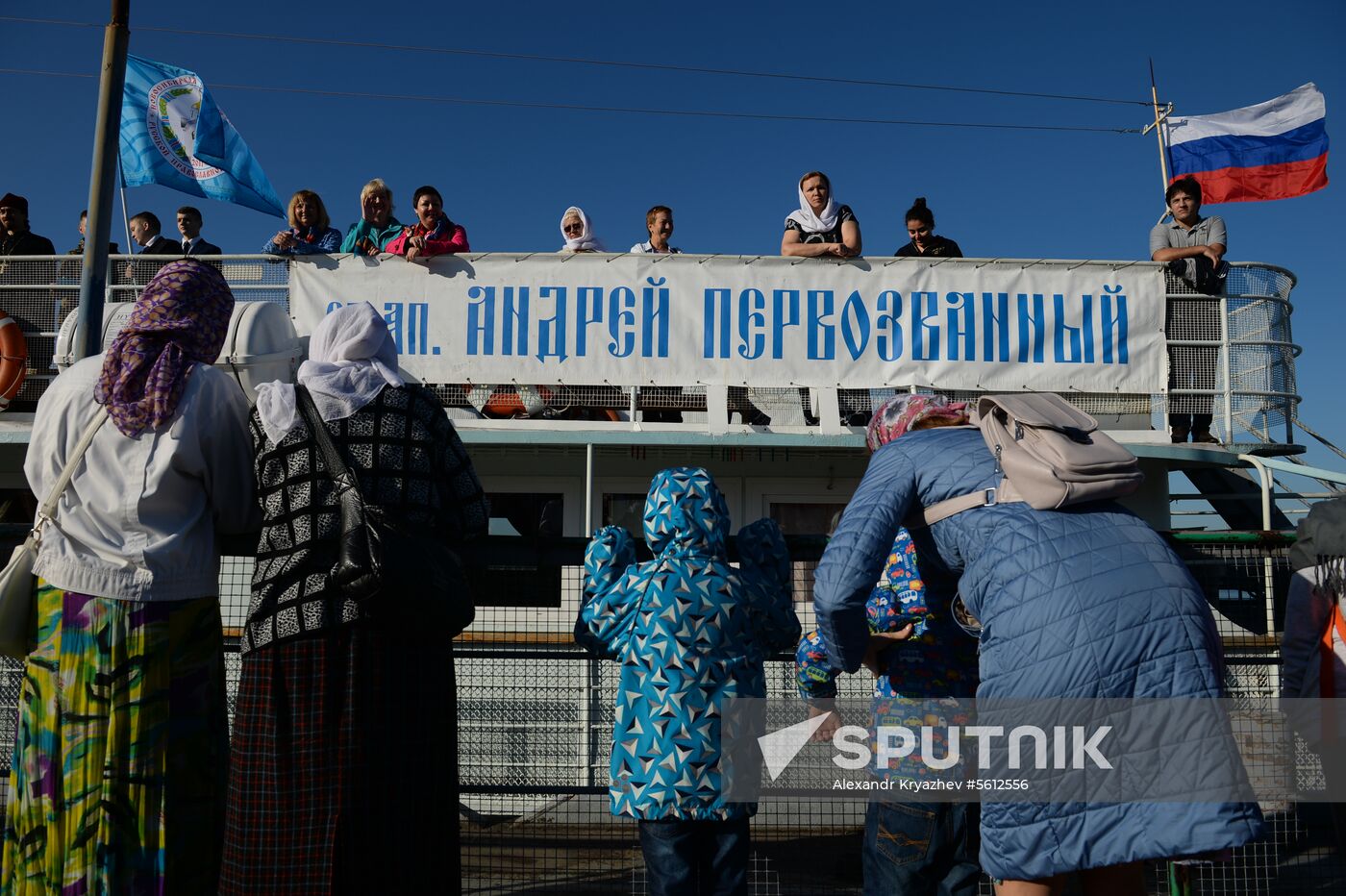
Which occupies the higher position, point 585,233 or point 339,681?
point 585,233

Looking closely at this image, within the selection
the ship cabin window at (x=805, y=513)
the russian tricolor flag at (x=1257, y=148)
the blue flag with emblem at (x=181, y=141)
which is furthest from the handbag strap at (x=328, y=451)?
the russian tricolor flag at (x=1257, y=148)

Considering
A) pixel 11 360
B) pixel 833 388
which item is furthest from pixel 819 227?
pixel 11 360

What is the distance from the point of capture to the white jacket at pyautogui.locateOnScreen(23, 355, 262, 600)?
7.22 ft

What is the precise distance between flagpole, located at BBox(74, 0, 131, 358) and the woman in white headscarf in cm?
235

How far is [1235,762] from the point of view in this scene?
5.85 feet

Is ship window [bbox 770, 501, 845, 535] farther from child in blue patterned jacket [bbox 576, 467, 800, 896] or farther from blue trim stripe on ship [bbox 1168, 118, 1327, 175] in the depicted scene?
blue trim stripe on ship [bbox 1168, 118, 1327, 175]

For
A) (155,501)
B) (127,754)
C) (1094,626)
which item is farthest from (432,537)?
(1094,626)

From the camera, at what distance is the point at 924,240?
7383 millimetres

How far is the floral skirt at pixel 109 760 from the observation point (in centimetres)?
213

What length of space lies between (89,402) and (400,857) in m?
1.35

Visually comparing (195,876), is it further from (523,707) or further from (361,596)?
(523,707)

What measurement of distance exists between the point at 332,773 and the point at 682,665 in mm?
943

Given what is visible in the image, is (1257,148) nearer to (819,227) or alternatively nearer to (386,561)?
(819,227)

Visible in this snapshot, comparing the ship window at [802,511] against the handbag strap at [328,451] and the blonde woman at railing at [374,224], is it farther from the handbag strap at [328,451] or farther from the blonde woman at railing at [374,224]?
the handbag strap at [328,451]
